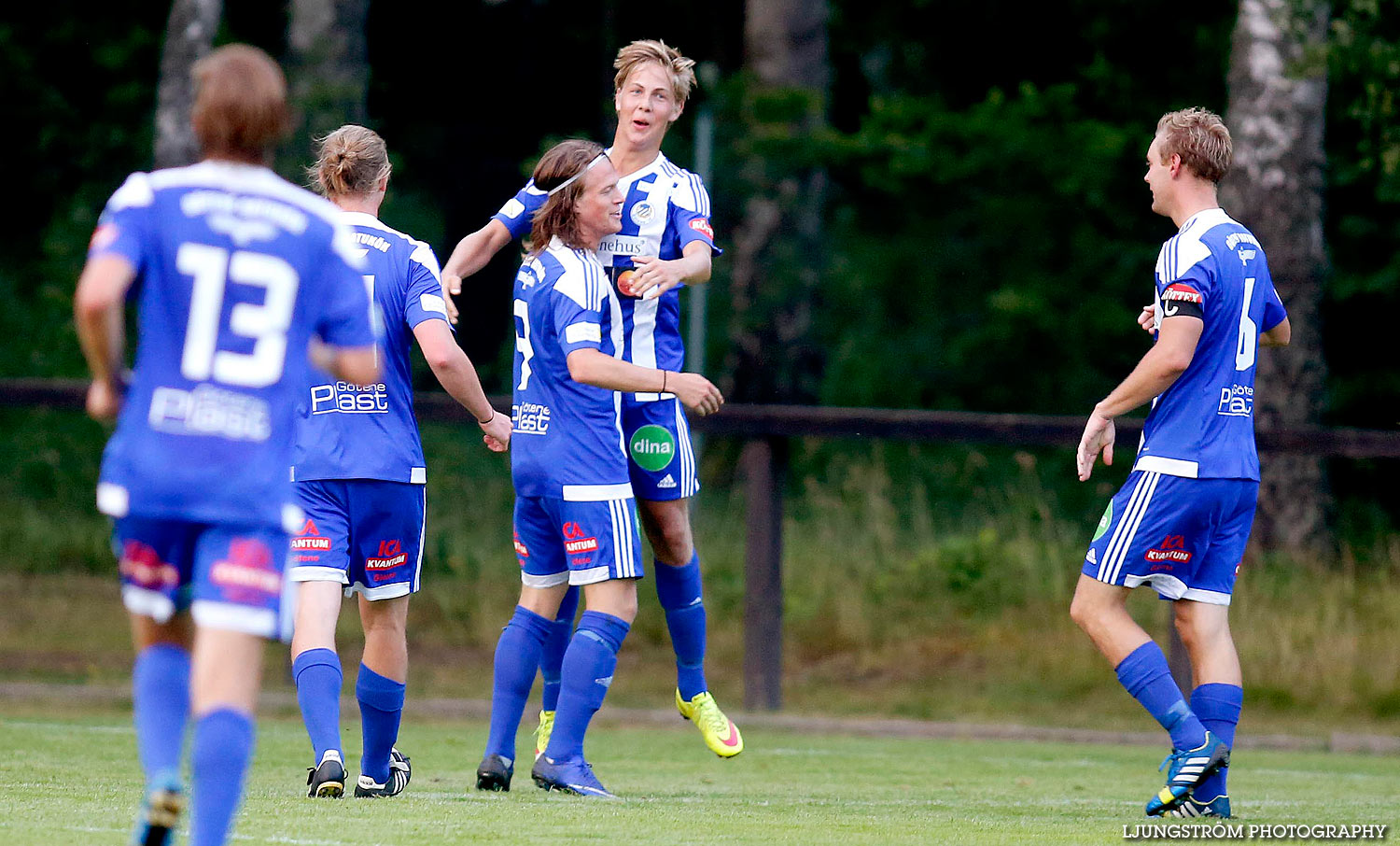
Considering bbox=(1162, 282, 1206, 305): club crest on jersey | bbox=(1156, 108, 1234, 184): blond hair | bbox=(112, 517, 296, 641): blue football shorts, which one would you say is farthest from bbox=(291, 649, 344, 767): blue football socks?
bbox=(1156, 108, 1234, 184): blond hair

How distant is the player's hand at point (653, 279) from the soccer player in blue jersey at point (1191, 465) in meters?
1.46

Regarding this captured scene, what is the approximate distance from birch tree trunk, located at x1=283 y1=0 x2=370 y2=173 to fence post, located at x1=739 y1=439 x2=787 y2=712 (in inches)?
225

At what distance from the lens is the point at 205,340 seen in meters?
3.42

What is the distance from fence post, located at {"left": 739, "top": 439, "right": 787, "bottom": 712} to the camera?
31.3 feet

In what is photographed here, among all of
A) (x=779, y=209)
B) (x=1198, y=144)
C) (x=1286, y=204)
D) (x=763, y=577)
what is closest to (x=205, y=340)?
(x=1198, y=144)

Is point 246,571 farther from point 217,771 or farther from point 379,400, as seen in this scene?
point 379,400

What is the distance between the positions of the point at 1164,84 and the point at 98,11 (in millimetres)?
10266

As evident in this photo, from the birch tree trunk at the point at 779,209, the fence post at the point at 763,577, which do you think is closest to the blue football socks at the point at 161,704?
the fence post at the point at 763,577

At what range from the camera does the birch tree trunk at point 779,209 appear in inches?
574

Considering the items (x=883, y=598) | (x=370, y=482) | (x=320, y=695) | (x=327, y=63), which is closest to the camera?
(x=320, y=695)

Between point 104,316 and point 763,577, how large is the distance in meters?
6.53

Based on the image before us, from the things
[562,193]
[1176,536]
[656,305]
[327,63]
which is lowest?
[1176,536]

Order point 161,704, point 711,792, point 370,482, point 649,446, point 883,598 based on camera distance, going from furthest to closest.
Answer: point 883,598
point 711,792
point 649,446
point 370,482
point 161,704

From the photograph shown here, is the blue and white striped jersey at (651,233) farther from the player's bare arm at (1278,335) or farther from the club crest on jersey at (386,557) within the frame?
the player's bare arm at (1278,335)
